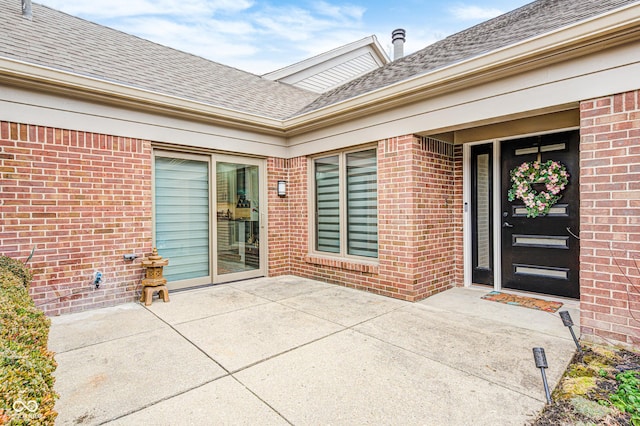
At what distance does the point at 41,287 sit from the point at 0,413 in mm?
3452

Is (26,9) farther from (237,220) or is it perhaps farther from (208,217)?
(237,220)

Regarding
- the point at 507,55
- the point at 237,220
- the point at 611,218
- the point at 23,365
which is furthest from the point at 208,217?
the point at 611,218

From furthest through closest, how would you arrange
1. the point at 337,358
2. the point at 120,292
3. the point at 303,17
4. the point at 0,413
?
the point at 303,17 → the point at 120,292 → the point at 337,358 → the point at 0,413

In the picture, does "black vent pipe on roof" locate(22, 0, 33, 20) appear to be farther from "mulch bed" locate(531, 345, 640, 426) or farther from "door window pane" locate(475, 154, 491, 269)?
"mulch bed" locate(531, 345, 640, 426)

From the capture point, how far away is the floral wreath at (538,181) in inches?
161

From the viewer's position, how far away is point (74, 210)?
3.94m

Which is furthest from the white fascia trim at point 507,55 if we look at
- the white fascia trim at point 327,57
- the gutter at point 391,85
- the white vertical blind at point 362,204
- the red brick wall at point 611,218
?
the white fascia trim at point 327,57

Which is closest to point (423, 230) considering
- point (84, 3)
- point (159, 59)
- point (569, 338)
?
point (569, 338)

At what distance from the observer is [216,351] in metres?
2.81

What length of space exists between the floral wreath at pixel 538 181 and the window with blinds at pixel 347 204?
6.22 feet

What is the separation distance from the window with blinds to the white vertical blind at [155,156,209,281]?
1.86 meters

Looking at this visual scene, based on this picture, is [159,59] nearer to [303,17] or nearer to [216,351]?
[216,351]

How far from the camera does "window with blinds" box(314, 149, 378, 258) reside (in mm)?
4918

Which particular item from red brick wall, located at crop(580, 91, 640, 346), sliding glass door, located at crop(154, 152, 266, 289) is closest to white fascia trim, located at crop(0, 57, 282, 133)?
sliding glass door, located at crop(154, 152, 266, 289)
